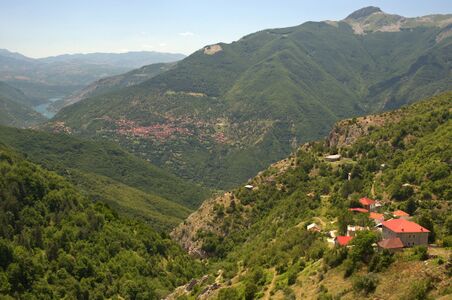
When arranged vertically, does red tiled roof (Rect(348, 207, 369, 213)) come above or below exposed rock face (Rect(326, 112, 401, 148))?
below

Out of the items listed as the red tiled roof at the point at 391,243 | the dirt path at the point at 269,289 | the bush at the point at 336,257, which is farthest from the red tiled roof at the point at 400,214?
the red tiled roof at the point at 391,243

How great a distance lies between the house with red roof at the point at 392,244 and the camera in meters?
47.4

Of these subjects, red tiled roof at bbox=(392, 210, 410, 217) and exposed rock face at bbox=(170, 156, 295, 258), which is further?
exposed rock face at bbox=(170, 156, 295, 258)

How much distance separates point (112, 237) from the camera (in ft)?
358

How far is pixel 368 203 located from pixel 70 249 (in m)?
61.4

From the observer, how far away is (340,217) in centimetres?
7431

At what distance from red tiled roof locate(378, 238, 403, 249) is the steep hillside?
0.97 meters

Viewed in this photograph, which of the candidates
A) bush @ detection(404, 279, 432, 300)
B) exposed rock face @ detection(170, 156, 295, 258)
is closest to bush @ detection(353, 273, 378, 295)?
bush @ detection(404, 279, 432, 300)

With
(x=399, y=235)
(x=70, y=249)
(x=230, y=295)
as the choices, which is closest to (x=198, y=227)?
(x=70, y=249)

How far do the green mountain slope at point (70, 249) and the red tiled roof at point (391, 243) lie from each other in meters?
57.9

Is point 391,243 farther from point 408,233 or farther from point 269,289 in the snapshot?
point 269,289

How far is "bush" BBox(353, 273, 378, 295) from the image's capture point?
1673 inches

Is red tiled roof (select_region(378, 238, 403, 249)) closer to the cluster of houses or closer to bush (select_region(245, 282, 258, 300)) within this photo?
the cluster of houses

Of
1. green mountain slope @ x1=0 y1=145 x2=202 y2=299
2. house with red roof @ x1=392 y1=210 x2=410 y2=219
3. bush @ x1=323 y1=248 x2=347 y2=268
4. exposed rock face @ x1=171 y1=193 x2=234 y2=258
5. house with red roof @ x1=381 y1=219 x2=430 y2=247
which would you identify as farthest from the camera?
exposed rock face @ x1=171 y1=193 x2=234 y2=258
